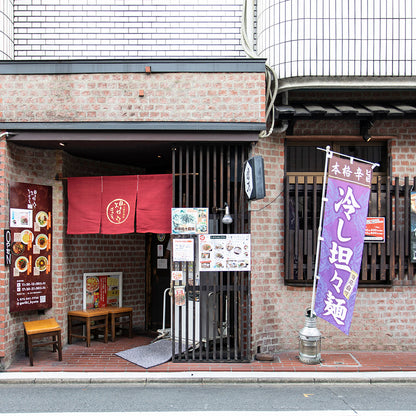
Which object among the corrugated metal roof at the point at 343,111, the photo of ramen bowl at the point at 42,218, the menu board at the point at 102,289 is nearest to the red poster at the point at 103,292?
the menu board at the point at 102,289

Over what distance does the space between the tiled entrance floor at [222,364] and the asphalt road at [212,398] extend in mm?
492

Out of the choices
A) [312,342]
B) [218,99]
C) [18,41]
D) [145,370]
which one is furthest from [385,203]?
[18,41]

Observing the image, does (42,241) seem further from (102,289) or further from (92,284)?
(102,289)

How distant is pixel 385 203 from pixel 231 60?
4.32m

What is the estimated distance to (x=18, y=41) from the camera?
30.6 feet

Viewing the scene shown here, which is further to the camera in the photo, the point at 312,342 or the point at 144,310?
the point at 144,310

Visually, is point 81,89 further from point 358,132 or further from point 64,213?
point 358,132

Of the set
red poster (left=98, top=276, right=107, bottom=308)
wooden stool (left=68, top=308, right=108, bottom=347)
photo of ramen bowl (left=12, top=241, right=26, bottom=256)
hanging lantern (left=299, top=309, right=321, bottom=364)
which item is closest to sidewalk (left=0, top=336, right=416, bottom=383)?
hanging lantern (left=299, top=309, right=321, bottom=364)

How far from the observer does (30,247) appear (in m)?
8.59

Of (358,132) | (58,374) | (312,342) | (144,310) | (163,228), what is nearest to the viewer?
(58,374)

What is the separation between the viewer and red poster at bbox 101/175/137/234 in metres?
8.76

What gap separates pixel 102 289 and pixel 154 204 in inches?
114

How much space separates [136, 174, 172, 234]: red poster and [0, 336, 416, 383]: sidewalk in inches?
102

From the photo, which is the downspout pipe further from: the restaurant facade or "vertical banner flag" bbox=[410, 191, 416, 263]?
"vertical banner flag" bbox=[410, 191, 416, 263]
